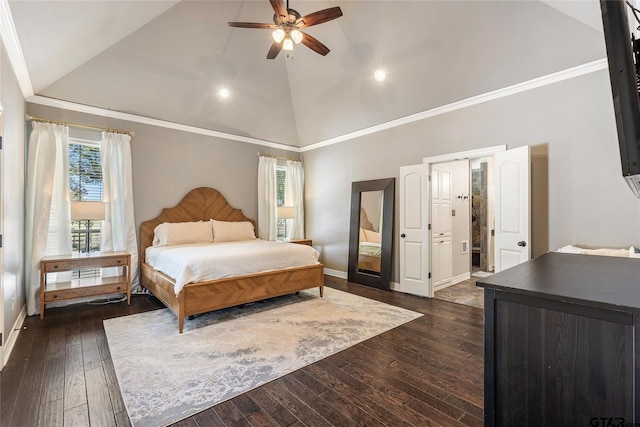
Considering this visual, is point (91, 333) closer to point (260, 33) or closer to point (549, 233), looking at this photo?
point (260, 33)

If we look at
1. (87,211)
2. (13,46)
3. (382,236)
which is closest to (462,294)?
(382,236)

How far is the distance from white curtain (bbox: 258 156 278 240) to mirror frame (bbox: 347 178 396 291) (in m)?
1.75

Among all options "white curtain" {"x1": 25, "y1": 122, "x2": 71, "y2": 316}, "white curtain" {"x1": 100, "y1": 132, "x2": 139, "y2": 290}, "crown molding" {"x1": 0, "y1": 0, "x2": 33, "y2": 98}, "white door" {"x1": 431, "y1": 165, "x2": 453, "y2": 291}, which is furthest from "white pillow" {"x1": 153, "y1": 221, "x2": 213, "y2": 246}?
"white door" {"x1": 431, "y1": 165, "x2": 453, "y2": 291}

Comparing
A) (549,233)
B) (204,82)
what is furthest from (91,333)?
(549,233)

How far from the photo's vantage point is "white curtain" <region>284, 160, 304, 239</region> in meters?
6.45

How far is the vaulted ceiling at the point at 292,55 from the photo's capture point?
116 inches

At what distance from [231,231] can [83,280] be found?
2158 mm

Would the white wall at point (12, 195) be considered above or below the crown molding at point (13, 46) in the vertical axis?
below

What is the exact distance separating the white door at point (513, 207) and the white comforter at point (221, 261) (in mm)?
2509

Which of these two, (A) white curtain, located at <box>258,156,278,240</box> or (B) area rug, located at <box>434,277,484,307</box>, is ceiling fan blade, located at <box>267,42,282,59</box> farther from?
(B) area rug, located at <box>434,277,484,307</box>

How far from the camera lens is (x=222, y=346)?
280cm

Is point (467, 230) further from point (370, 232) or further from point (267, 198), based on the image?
point (267, 198)

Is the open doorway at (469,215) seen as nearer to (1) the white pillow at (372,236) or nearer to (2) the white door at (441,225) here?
(2) the white door at (441,225)

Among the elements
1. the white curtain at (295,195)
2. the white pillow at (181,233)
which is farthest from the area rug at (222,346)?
the white curtain at (295,195)
